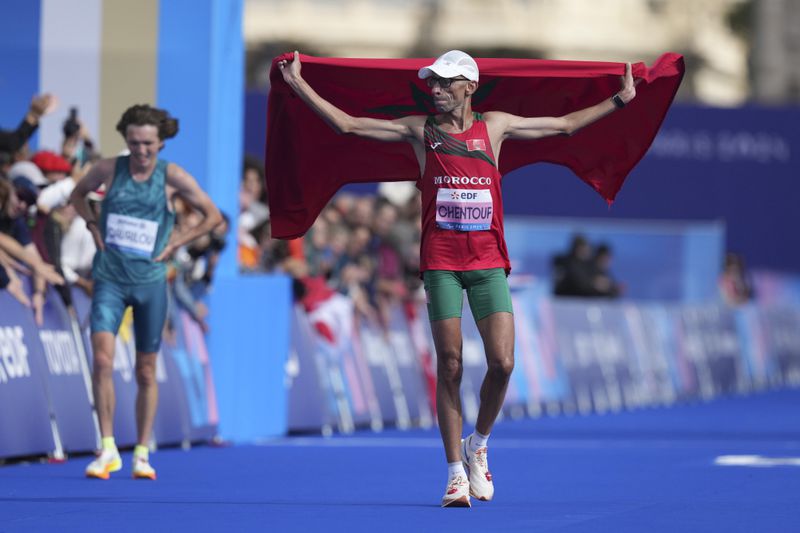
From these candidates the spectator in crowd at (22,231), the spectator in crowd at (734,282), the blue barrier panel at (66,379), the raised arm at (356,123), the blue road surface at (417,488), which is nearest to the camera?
the blue road surface at (417,488)

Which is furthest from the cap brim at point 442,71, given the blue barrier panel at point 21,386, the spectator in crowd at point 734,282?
the spectator in crowd at point 734,282

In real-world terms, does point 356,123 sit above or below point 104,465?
above

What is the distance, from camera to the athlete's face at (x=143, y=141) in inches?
478

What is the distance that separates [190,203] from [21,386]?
175 cm

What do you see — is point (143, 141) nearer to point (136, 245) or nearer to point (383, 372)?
point (136, 245)

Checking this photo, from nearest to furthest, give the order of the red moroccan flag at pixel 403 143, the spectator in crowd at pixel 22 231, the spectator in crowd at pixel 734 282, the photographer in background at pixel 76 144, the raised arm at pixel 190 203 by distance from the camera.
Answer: the red moroccan flag at pixel 403 143, the raised arm at pixel 190 203, the spectator in crowd at pixel 22 231, the photographer in background at pixel 76 144, the spectator in crowd at pixel 734 282

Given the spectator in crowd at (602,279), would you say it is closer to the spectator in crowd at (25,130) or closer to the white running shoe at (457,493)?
the spectator in crowd at (25,130)

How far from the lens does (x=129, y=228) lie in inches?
483

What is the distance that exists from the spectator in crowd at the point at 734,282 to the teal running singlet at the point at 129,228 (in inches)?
735

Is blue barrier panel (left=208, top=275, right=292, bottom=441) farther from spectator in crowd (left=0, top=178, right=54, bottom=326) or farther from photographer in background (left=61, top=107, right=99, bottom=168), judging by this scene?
spectator in crowd (left=0, top=178, right=54, bottom=326)

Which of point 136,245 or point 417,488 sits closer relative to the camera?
point 417,488

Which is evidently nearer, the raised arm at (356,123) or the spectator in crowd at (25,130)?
the raised arm at (356,123)

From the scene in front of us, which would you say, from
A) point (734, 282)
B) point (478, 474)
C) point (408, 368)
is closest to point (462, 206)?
point (478, 474)

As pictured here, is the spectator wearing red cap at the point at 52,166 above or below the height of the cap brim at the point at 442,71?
below
